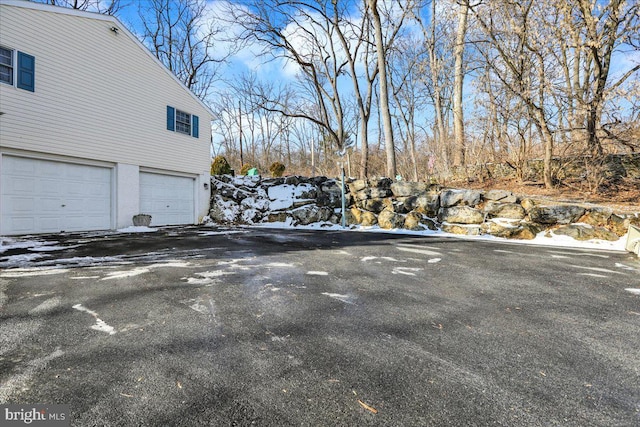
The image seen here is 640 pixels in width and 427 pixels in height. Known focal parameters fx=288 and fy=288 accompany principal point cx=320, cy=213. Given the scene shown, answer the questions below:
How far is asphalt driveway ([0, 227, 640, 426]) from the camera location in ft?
4.39

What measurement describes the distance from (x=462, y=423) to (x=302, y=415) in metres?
0.70

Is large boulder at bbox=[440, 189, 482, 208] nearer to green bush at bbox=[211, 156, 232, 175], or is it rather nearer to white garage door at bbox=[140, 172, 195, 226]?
white garage door at bbox=[140, 172, 195, 226]

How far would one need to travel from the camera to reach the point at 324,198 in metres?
10.6

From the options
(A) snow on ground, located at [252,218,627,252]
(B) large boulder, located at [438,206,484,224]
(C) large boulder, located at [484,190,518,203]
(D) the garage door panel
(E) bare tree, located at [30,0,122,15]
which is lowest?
(A) snow on ground, located at [252,218,627,252]

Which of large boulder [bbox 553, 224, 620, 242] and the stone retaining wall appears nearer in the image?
large boulder [bbox 553, 224, 620, 242]

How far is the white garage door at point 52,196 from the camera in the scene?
6.64m

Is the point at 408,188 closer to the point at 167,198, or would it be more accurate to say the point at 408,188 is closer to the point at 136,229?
the point at 167,198

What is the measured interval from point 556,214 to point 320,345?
7525mm

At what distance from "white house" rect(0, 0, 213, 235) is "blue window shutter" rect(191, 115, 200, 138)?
0.95 ft

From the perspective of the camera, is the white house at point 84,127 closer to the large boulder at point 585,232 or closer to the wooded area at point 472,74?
the wooded area at point 472,74

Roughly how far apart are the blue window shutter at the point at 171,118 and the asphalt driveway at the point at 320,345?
7.36 m

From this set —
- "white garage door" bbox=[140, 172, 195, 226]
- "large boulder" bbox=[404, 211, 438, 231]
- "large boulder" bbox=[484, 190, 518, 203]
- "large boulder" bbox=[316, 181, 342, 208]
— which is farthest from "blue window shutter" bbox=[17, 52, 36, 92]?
"large boulder" bbox=[484, 190, 518, 203]

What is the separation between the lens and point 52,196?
729cm

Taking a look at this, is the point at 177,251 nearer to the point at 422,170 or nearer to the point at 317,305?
the point at 317,305
